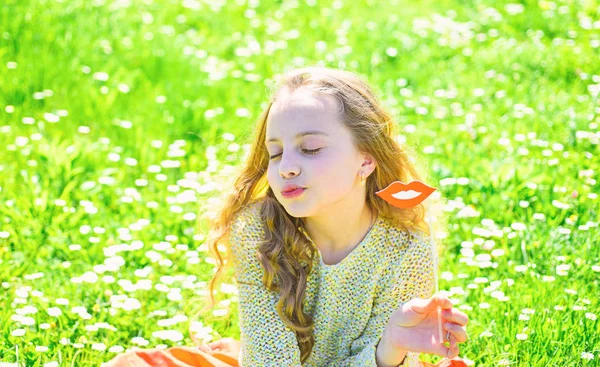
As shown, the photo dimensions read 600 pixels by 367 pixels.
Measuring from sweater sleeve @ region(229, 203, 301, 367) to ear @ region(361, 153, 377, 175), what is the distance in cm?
34

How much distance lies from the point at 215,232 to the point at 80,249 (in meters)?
0.87

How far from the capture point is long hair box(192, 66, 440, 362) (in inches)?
98.4

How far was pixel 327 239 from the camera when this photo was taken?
2.61m

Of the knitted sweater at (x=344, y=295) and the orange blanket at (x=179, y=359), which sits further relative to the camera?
the orange blanket at (x=179, y=359)

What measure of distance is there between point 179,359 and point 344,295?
0.57 m

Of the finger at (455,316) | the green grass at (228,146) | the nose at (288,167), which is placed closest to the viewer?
the finger at (455,316)

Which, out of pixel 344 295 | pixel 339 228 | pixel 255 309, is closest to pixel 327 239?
pixel 339 228

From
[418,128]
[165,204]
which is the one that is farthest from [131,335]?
[418,128]

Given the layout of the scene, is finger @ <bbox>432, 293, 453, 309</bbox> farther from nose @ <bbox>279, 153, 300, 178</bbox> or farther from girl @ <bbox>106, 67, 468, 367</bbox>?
nose @ <bbox>279, 153, 300, 178</bbox>

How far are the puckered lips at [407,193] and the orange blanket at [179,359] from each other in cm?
66

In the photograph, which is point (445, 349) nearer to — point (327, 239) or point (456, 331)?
point (456, 331)

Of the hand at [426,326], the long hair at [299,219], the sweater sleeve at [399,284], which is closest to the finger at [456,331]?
the hand at [426,326]

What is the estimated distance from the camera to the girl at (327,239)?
2.43 metres

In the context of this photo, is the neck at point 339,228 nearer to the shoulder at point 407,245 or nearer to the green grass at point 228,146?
the shoulder at point 407,245
